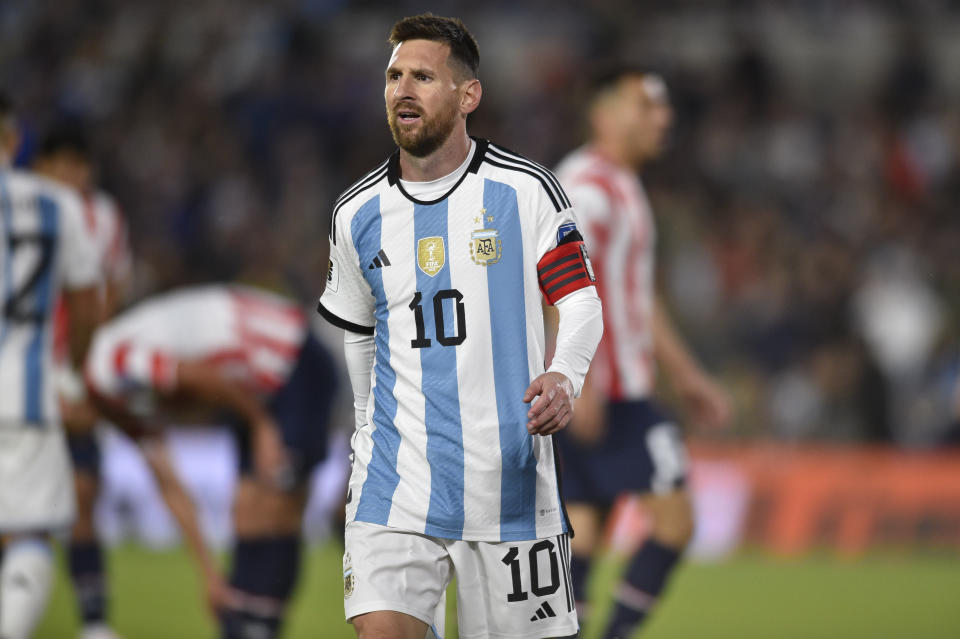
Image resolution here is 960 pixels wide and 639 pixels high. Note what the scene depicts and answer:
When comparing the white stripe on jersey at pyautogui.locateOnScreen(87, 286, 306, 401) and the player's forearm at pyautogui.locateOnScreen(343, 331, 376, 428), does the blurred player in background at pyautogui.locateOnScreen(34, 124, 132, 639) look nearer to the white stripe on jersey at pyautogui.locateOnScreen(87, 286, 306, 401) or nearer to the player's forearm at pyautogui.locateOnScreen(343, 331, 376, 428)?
the white stripe on jersey at pyautogui.locateOnScreen(87, 286, 306, 401)

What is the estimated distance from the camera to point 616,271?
5.38 meters

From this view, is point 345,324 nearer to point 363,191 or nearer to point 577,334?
point 363,191

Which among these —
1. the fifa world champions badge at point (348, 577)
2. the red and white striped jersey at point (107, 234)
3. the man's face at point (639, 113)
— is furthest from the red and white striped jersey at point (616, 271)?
the red and white striped jersey at point (107, 234)

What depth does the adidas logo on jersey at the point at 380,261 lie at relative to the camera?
11.6 ft

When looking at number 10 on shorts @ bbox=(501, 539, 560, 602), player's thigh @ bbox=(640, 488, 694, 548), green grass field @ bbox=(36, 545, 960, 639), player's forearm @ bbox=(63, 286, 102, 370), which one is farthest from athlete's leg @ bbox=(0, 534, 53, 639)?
player's thigh @ bbox=(640, 488, 694, 548)

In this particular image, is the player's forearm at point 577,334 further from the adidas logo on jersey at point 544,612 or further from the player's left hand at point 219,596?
the player's left hand at point 219,596

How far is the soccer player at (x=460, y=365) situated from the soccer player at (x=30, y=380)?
4.82ft

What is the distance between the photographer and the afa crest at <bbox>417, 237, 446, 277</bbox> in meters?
3.50

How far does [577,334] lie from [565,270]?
0.18 metres

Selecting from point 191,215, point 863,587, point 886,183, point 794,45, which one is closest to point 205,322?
point 863,587

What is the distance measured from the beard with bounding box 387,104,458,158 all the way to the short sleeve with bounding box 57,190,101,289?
5.72 ft

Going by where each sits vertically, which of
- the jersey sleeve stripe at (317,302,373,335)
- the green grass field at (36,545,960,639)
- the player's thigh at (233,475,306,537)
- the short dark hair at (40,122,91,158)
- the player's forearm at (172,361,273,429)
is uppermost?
the short dark hair at (40,122,91,158)

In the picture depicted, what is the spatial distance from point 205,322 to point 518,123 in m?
9.98

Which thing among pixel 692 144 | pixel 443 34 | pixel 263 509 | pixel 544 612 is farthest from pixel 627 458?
pixel 692 144
